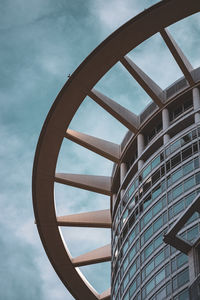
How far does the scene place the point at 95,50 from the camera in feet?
146

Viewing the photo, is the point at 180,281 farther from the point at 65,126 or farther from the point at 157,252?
the point at 65,126

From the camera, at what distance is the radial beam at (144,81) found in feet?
150

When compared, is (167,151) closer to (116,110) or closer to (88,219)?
(116,110)

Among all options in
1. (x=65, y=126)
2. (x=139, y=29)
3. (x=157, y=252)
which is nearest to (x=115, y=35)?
(x=139, y=29)

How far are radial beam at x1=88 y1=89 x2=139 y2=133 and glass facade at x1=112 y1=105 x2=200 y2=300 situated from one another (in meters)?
3.26

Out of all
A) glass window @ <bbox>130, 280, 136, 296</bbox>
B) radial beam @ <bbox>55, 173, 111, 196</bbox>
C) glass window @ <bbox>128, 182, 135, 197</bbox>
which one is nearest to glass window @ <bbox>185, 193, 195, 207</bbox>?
glass window @ <bbox>130, 280, 136, 296</bbox>

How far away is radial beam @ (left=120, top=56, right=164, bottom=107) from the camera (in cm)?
4572

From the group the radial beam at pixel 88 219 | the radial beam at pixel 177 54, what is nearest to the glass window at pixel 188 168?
the radial beam at pixel 177 54

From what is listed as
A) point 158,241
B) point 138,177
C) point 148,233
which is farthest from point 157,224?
point 138,177

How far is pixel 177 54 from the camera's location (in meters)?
44.5

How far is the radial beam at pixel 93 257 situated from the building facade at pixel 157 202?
4.98 metres

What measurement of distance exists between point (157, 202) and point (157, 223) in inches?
71.9

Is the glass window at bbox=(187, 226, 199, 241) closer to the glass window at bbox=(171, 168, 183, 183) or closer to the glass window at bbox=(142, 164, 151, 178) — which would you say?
the glass window at bbox=(171, 168, 183, 183)

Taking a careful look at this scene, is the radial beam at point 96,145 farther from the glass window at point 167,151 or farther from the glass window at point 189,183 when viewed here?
the glass window at point 189,183
